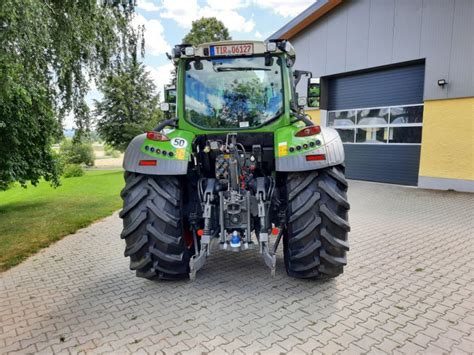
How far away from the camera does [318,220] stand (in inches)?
133

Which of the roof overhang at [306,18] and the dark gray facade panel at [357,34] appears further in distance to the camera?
the roof overhang at [306,18]

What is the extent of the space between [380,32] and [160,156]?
35.0 feet

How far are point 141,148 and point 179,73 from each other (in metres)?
1.02

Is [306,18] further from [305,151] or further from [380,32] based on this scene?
[305,151]

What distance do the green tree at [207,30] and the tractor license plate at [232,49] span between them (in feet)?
82.1

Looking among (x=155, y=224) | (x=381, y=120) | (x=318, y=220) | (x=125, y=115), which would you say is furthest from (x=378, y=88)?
(x=125, y=115)

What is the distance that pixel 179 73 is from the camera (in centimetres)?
396

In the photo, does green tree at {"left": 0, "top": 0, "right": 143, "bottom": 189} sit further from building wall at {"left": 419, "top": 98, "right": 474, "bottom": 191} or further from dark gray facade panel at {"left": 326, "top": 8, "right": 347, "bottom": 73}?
building wall at {"left": 419, "top": 98, "right": 474, "bottom": 191}

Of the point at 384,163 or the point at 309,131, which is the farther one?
the point at 384,163

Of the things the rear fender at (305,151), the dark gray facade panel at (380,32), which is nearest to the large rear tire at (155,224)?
the rear fender at (305,151)

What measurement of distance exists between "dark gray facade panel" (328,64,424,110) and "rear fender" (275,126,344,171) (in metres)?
8.97

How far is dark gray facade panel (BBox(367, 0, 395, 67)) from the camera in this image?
36.7 feet

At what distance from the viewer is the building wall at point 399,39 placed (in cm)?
962

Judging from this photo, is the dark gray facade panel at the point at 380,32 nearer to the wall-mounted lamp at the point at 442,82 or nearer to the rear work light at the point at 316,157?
the wall-mounted lamp at the point at 442,82
